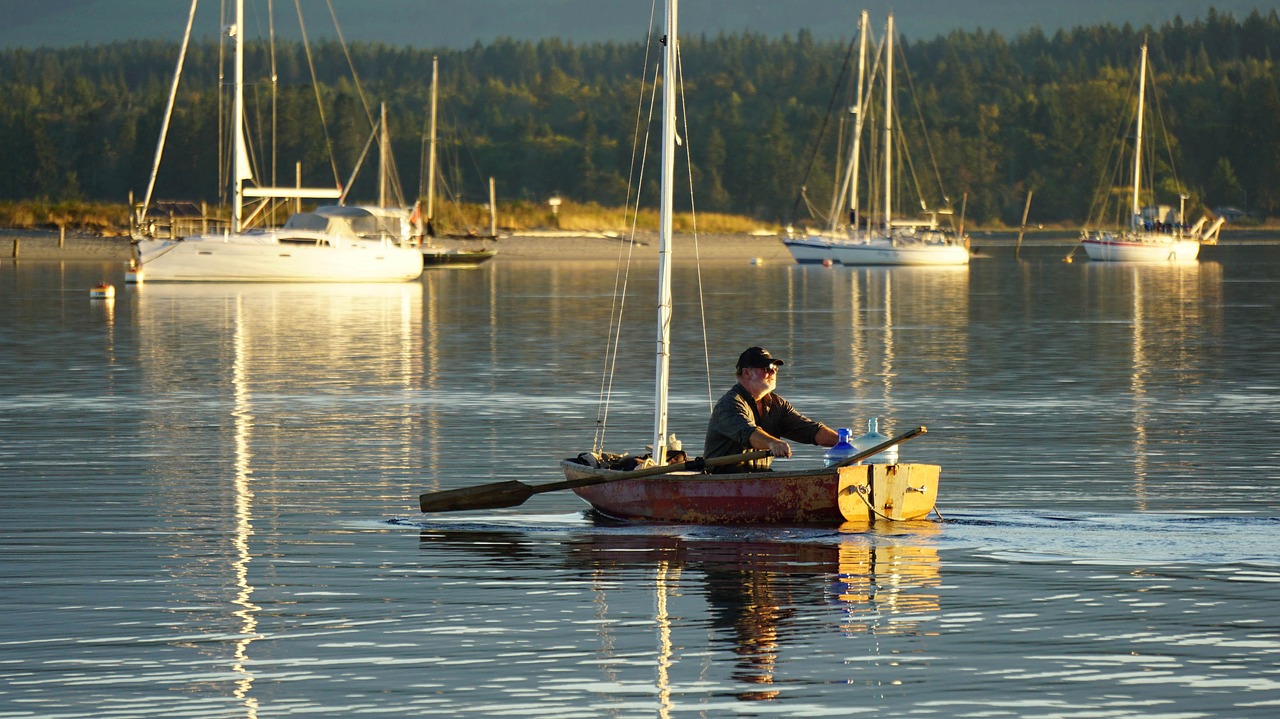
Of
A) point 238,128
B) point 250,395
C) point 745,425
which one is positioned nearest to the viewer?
point 745,425

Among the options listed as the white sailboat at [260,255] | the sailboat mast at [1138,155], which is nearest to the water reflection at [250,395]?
the white sailboat at [260,255]

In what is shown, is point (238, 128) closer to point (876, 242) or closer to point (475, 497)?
point (876, 242)

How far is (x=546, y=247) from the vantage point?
136m

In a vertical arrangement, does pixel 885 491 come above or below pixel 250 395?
above

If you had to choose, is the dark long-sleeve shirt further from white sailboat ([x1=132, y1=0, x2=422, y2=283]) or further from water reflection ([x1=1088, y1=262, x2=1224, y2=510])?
white sailboat ([x1=132, y1=0, x2=422, y2=283])

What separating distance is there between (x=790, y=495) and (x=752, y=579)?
2146 millimetres

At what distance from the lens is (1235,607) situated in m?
14.5

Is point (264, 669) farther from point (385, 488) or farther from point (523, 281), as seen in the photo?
point (523, 281)

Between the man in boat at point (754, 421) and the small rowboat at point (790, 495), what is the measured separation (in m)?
0.38

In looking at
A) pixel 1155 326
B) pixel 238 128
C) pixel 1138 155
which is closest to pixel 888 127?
pixel 1138 155

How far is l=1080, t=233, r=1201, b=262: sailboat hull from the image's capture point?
413 ft

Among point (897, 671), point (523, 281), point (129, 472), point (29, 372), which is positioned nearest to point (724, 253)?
point (523, 281)

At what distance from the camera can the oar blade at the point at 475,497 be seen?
19172 millimetres

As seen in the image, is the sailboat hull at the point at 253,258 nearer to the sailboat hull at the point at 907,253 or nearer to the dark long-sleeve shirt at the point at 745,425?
the sailboat hull at the point at 907,253
